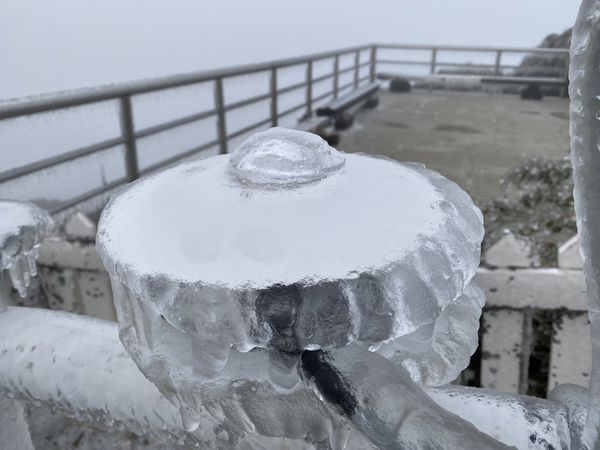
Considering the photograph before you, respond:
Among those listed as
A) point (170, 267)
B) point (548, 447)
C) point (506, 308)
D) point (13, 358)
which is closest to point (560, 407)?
point (548, 447)

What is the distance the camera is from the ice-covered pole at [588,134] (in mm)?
326

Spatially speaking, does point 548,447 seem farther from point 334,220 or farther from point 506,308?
point 506,308

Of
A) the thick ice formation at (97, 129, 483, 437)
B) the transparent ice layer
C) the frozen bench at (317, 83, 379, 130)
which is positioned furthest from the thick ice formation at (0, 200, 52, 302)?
the frozen bench at (317, 83, 379, 130)

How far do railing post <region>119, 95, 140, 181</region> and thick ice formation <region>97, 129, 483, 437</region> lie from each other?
2.53 m

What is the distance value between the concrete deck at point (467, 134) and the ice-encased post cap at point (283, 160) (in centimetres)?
318

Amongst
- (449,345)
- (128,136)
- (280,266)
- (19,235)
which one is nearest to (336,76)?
(128,136)

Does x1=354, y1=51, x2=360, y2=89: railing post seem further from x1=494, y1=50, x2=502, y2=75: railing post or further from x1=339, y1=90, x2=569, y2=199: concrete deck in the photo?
x1=494, y1=50, x2=502, y2=75: railing post

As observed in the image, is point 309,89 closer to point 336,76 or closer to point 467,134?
point 336,76

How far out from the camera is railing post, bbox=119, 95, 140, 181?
2.93 meters

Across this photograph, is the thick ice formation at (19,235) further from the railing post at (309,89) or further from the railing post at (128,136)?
the railing post at (309,89)

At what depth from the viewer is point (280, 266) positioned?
1.46 ft

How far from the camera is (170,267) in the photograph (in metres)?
0.46

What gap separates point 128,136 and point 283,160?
8.90ft

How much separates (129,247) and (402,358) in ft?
0.99
